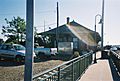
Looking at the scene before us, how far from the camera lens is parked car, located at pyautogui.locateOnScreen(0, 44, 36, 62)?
24.1 meters

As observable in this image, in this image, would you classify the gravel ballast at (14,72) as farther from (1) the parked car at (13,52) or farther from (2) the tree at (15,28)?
(2) the tree at (15,28)

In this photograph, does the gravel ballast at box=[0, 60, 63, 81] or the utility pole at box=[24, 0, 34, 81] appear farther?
the gravel ballast at box=[0, 60, 63, 81]

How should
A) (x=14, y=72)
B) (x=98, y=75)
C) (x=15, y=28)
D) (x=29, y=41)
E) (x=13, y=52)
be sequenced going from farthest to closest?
1. (x=15, y=28)
2. (x=13, y=52)
3. (x=14, y=72)
4. (x=98, y=75)
5. (x=29, y=41)

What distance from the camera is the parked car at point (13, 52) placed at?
2405 centimetres

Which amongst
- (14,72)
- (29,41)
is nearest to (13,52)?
(14,72)

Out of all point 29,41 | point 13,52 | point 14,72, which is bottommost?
point 14,72

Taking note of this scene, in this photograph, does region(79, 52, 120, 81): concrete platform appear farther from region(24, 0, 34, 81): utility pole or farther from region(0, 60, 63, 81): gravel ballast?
region(24, 0, 34, 81): utility pole

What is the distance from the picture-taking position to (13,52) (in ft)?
80.1

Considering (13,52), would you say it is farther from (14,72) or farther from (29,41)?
(29,41)

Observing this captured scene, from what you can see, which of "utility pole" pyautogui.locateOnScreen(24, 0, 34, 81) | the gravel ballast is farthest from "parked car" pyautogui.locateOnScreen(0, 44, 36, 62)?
"utility pole" pyautogui.locateOnScreen(24, 0, 34, 81)

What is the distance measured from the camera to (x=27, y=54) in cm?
333

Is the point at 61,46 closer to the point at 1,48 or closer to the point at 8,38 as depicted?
the point at 1,48

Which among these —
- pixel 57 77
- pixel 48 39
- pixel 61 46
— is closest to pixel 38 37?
pixel 48 39

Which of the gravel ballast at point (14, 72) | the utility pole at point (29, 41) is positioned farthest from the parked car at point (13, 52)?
the utility pole at point (29, 41)
